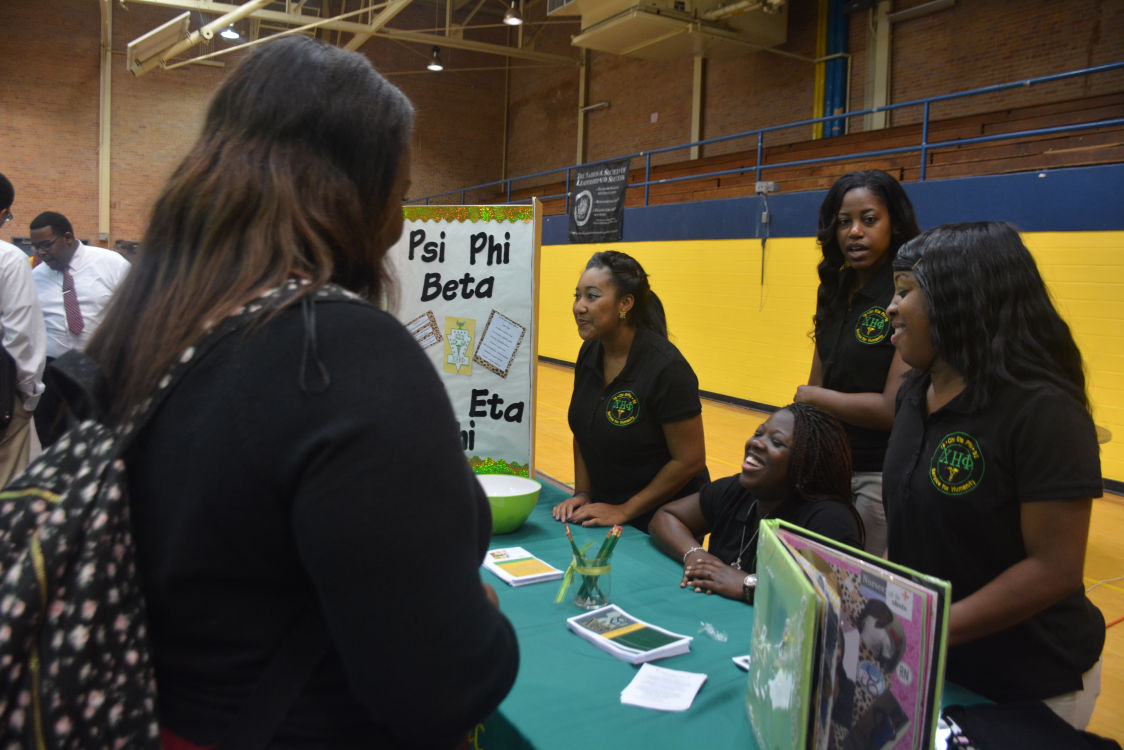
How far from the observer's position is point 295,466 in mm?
595

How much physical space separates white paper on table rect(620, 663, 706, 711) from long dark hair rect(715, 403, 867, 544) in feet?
2.28

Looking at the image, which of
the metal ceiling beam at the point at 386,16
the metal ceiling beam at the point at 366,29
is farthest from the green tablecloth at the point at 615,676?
the metal ceiling beam at the point at 366,29

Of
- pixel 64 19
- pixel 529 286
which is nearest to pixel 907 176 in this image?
pixel 529 286

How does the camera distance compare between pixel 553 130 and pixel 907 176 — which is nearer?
pixel 907 176

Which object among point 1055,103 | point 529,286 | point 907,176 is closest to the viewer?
point 529,286

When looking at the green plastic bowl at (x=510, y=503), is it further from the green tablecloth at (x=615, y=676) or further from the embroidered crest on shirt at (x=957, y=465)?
the embroidered crest on shirt at (x=957, y=465)

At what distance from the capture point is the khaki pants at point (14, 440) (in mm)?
3156

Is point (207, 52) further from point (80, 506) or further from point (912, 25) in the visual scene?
point (80, 506)

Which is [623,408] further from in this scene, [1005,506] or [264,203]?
[264,203]

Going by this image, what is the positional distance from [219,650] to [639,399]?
5.89 feet

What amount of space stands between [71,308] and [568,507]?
3062 mm

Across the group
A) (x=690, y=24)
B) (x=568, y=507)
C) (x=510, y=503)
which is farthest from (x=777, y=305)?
(x=510, y=503)

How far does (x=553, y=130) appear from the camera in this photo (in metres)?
14.8

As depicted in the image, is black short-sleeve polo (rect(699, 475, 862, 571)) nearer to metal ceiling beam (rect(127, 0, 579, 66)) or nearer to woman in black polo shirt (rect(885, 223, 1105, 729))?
woman in black polo shirt (rect(885, 223, 1105, 729))
